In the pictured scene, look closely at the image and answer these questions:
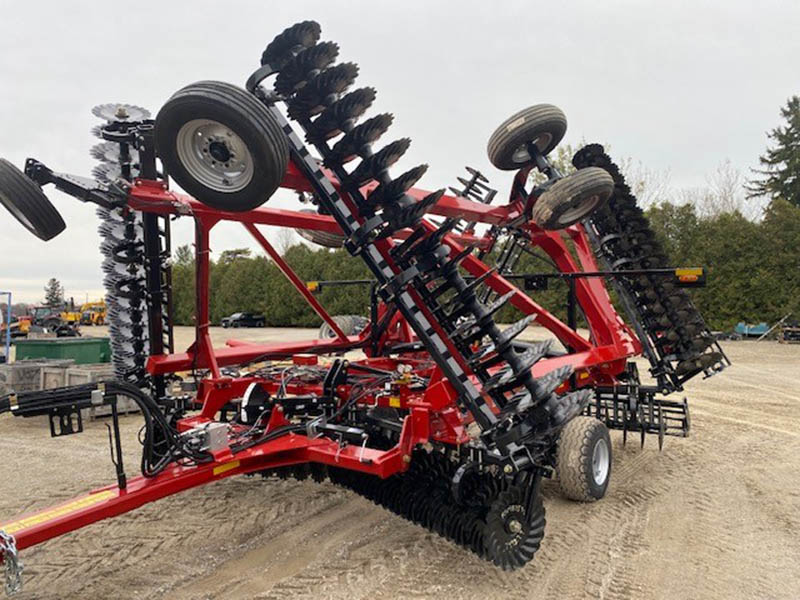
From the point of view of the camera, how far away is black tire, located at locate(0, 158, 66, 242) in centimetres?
300

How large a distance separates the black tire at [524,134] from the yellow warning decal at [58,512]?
12.5 feet

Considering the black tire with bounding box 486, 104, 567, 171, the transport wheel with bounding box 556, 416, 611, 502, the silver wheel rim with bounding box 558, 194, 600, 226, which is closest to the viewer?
the transport wheel with bounding box 556, 416, 611, 502

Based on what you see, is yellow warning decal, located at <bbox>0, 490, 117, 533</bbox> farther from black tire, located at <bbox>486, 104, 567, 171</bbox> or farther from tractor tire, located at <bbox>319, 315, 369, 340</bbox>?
tractor tire, located at <bbox>319, 315, 369, 340</bbox>

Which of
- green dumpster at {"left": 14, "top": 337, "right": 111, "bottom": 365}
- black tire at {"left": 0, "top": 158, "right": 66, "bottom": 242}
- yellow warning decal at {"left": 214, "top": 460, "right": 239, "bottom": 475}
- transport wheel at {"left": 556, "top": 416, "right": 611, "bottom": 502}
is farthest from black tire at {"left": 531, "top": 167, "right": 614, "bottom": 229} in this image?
green dumpster at {"left": 14, "top": 337, "right": 111, "bottom": 365}

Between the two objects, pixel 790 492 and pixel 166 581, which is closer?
pixel 166 581

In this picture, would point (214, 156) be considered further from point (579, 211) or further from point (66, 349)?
point (66, 349)

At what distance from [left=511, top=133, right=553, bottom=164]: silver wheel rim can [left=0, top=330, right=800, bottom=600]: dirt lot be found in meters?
2.82

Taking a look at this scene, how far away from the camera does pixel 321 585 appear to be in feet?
10.6

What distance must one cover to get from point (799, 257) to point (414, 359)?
15889 millimetres

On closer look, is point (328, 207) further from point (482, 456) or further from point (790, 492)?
point (790, 492)

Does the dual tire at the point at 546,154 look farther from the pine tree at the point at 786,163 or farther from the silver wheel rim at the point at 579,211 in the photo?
the pine tree at the point at 786,163

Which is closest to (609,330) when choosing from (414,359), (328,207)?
(414,359)

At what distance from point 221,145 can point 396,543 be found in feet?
8.70

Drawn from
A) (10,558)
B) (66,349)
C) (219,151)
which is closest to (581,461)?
(219,151)
